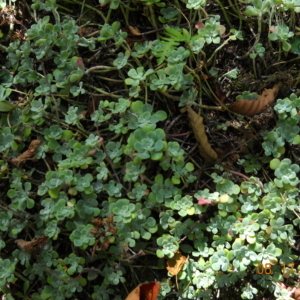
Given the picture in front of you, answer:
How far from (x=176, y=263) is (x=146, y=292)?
0.68 feet

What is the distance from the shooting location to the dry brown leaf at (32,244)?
75.6 inches

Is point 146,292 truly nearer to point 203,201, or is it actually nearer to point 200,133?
point 203,201

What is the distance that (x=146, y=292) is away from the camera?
190 centimetres

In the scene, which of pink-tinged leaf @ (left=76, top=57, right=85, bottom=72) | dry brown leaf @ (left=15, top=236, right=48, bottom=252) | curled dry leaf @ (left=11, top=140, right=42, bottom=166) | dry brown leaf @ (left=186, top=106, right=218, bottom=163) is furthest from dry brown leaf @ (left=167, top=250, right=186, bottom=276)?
pink-tinged leaf @ (left=76, top=57, right=85, bottom=72)

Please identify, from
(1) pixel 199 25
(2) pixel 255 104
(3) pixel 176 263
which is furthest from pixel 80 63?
(3) pixel 176 263

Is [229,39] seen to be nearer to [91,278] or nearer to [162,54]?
[162,54]

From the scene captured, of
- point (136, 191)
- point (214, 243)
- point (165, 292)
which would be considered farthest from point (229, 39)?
point (165, 292)

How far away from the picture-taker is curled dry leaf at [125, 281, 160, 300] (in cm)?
188

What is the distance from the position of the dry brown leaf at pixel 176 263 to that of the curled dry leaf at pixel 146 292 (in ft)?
0.32

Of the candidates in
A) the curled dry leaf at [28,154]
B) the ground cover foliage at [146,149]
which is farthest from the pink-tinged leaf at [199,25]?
the curled dry leaf at [28,154]

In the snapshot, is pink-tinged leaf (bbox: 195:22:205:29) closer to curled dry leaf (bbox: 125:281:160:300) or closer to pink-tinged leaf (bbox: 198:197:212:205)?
pink-tinged leaf (bbox: 198:197:212:205)

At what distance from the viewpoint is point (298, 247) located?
204 centimetres

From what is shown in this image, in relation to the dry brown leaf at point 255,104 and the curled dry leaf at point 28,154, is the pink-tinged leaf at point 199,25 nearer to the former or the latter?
the dry brown leaf at point 255,104

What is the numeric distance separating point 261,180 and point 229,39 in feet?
2.58
